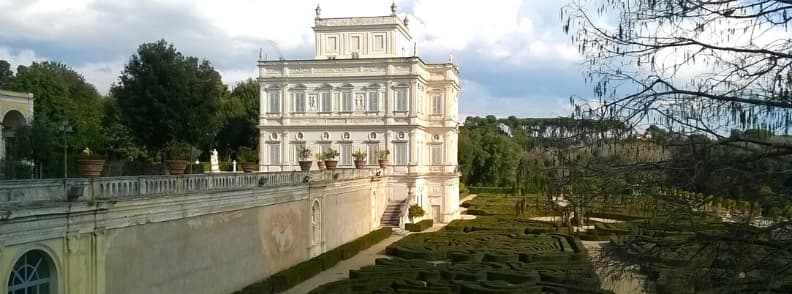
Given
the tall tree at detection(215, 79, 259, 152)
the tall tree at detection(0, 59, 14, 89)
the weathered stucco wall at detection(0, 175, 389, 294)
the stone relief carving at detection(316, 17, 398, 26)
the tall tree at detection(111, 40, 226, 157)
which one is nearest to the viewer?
the weathered stucco wall at detection(0, 175, 389, 294)

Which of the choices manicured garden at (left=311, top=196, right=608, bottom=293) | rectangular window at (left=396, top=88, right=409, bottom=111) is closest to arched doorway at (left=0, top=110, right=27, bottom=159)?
manicured garden at (left=311, top=196, right=608, bottom=293)

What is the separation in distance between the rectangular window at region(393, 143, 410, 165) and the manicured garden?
4854 mm

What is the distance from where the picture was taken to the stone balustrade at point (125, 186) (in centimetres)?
1159

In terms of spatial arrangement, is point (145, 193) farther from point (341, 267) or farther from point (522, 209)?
point (341, 267)

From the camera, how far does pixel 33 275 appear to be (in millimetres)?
12242

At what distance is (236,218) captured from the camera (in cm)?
1956

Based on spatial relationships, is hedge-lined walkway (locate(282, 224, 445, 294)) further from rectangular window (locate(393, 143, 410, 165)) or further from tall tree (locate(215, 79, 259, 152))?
tall tree (locate(215, 79, 259, 152))

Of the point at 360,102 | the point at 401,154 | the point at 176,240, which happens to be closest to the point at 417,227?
the point at 401,154

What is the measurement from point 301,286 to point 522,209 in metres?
14.2

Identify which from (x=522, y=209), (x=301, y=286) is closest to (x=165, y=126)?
(x=301, y=286)

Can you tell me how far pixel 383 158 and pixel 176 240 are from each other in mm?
23448

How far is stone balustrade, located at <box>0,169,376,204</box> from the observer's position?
1159 centimetres

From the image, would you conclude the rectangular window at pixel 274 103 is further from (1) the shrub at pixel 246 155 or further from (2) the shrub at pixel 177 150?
(1) the shrub at pixel 246 155

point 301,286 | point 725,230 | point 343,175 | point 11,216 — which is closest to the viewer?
point 725,230
